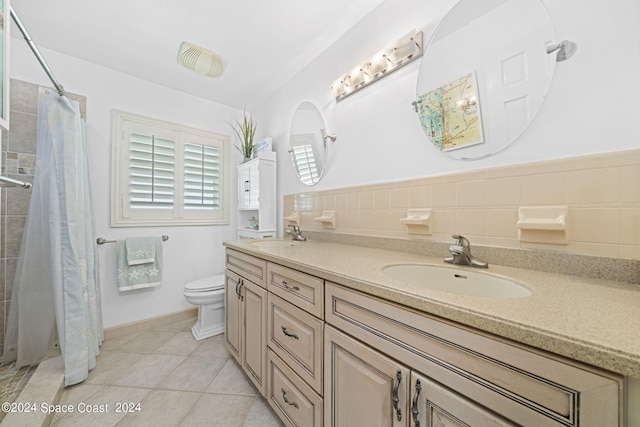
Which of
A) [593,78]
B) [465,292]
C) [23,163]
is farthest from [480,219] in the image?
[23,163]

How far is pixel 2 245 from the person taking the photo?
5.29 ft

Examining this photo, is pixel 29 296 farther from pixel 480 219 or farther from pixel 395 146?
pixel 480 219

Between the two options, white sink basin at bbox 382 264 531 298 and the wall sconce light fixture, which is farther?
the wall sconce light fixture

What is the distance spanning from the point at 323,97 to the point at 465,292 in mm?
1608

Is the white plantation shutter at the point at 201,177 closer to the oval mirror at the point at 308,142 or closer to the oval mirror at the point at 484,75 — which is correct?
the oval mirror at the point at 308,142

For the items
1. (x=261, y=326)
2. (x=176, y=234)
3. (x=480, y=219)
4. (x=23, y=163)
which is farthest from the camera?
(x=176, y=234)

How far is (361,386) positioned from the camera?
0.72 m

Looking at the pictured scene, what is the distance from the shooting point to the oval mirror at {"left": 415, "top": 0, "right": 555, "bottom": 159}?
879 mm

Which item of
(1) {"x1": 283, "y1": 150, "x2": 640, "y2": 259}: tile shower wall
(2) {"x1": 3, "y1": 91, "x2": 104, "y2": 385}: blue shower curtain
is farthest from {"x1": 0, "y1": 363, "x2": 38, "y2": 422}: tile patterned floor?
(1) {"x1": 283, "y1": 150, "x2": 640, "y2": 259}: tile shower wall

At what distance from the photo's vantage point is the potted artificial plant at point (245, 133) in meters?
2.46

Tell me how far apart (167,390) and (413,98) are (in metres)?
2.20

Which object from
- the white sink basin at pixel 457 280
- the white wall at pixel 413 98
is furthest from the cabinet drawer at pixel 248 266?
the white wall at pixel 413 98

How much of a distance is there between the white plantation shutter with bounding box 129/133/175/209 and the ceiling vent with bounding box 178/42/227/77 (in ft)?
2.43

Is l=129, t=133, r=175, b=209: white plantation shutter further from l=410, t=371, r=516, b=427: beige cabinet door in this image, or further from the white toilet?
l=410, t=371, r=516, b=427: beige cabinet door
